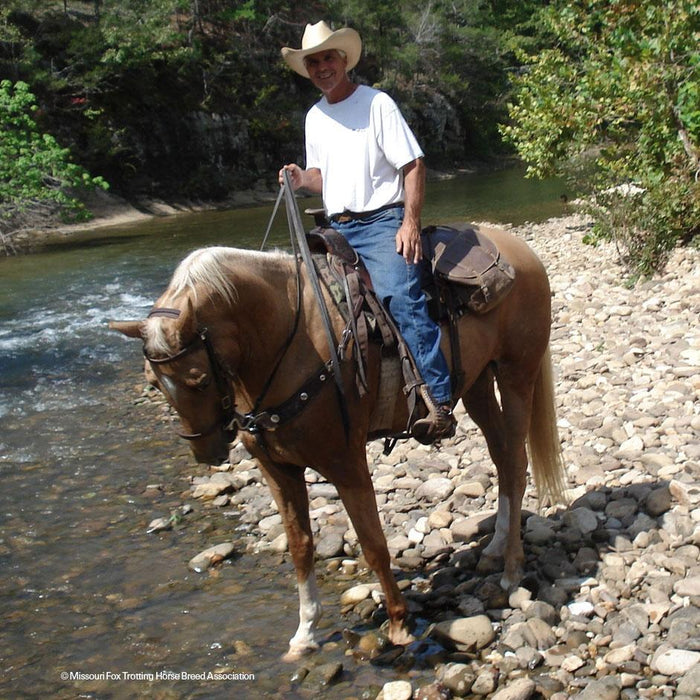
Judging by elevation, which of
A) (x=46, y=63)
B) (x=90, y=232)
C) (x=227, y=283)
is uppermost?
(x=46, y=63)

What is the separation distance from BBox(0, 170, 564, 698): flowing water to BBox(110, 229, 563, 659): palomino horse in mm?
458

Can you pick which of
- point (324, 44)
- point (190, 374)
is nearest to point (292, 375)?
point (190, 374)

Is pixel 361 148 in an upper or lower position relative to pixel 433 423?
upper

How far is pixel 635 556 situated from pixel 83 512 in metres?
4.31

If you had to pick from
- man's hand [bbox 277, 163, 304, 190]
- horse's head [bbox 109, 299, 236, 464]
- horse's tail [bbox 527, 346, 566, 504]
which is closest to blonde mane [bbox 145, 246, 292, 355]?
horse's head [bbox 109, 299, 236, 464]

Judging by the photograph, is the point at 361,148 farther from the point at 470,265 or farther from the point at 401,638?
the point at 401,638

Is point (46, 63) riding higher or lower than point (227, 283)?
higher

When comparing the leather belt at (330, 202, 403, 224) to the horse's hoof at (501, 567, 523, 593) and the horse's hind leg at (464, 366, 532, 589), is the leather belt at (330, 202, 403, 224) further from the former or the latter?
the horse's hoof at (501, 567, 523, 593)

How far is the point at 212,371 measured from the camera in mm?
3496

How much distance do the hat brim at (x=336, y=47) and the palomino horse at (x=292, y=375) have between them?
1027 mm

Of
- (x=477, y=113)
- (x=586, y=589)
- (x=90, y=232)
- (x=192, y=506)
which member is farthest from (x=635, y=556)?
(x=477, y=113)

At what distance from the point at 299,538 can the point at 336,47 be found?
2.53 meters

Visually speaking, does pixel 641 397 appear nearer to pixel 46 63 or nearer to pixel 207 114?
pixel 46 63

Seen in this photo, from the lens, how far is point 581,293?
1073 centimetres
